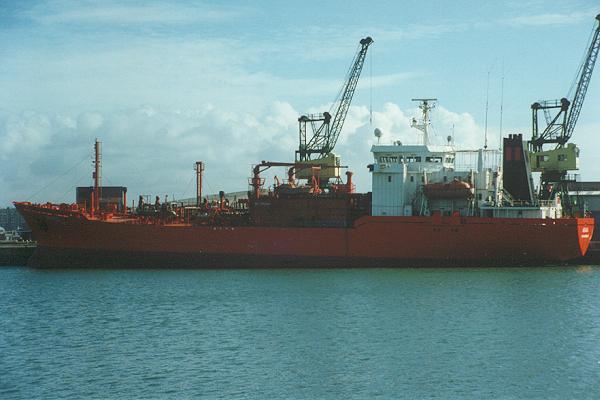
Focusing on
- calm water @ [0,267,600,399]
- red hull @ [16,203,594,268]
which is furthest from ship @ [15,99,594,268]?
calm water @ [0,267,600,399]

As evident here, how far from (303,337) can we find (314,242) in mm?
15979

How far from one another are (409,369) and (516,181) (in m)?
23.0

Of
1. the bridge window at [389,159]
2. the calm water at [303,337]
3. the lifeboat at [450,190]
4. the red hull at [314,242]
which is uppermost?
the bridge window at [389,159]

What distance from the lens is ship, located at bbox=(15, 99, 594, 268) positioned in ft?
122

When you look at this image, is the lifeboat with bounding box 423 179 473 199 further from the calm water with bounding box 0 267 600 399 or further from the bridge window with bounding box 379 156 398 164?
the calm water with bounding box 0 267 600 399

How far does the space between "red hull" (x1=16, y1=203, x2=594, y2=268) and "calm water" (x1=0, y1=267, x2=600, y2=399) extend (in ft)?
9.03

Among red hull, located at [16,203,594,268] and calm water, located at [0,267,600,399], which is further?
red hull, located at [16,203,594,268]

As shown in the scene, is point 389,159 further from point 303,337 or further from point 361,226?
point 303,337

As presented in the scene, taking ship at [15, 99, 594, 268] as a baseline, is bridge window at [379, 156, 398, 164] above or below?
above

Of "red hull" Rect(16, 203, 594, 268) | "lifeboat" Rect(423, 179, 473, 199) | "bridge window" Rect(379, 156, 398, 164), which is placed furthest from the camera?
"bridge window" Rect(379, 156, 398, 164)

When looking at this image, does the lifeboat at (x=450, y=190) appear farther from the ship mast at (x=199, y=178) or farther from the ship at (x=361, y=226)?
the ship mast at (x=199, y=178)

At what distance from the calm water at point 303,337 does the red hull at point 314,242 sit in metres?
2.75

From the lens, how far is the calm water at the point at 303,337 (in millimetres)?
17609

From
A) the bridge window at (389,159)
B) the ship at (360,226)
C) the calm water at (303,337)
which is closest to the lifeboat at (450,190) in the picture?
the ship at (360,226)
